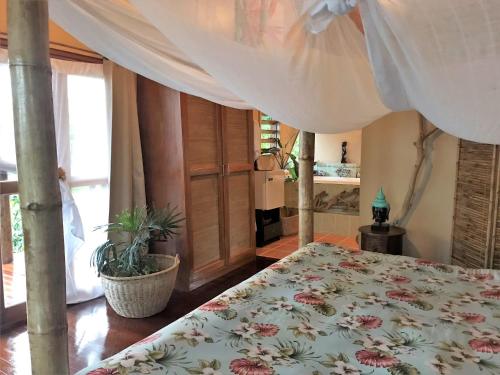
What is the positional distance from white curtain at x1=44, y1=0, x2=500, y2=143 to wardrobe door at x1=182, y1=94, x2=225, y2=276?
47.4 inches

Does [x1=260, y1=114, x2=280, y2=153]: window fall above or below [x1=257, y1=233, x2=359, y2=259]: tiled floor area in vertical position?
above

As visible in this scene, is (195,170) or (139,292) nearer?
(139,292)

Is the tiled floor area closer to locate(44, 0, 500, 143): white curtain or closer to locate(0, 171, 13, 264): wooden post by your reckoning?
locate(0, 171, 13, 264): wooden post

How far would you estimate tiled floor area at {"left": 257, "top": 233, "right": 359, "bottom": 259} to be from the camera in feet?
14.6

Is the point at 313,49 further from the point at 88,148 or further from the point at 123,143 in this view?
the point at 88,148

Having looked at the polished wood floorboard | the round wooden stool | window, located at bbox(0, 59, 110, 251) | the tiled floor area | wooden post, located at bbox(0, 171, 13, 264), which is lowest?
the polished wood floorboard

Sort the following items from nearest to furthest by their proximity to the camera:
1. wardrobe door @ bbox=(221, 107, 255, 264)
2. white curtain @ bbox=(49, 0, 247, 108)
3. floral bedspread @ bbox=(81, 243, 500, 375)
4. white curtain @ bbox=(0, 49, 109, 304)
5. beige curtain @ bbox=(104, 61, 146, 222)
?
floral bedspread @ bbox=(81, 243, 500, 375) → white curtain @ bbox=(49, 0, 247, 108) → white curtain @ bbox=(0, 49, 109, 304) → beige curtain @ bbox=(104, 61, 146, 222) → wardrobe door @ bbox=(221, 107, 255, 264)

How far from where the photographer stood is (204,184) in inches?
134

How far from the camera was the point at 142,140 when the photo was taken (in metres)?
3.38

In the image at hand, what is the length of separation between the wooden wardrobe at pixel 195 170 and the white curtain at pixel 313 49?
46.3 inches

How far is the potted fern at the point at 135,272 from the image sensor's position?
2.74 meters

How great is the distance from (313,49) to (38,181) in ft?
3.83

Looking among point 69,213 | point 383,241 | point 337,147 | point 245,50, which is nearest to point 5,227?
point 69,213

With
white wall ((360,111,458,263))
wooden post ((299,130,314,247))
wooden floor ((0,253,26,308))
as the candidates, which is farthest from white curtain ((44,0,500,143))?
wooden floor ((0,253,26,308))
